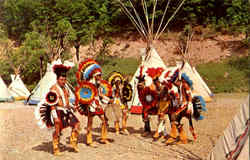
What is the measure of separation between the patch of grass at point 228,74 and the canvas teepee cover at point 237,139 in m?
12.2

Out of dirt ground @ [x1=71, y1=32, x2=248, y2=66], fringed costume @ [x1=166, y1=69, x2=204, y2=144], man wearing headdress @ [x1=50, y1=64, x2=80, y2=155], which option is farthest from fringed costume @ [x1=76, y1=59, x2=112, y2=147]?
dirt ground @ [x1=71, y1=32, x2=248, y2=66]

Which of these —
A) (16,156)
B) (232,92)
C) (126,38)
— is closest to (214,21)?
(126,38)

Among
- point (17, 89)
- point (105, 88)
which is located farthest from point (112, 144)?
point (17, 89)

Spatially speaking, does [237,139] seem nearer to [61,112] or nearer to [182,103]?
[182,103]

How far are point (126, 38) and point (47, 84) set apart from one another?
14497 millimetres

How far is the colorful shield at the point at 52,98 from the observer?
505 cm

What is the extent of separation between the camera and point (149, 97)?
6.39 metres

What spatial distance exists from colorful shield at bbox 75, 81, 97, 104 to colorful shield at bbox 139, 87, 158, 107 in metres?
1.27

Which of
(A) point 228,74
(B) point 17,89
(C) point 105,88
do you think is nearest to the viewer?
(C) point 105,88

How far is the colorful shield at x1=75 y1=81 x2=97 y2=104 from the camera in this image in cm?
561

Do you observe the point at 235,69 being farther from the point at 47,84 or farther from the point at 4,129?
the point at 4,129

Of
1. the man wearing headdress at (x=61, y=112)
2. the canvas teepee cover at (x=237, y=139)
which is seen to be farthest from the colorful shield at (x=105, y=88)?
the canvas teepee cover at (x=237, y=139)

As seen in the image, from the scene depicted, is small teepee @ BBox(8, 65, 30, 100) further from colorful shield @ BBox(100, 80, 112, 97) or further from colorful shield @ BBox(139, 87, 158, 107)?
colorful shield @ BBox(139, 87, 158, 107)

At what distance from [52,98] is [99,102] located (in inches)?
40.9
